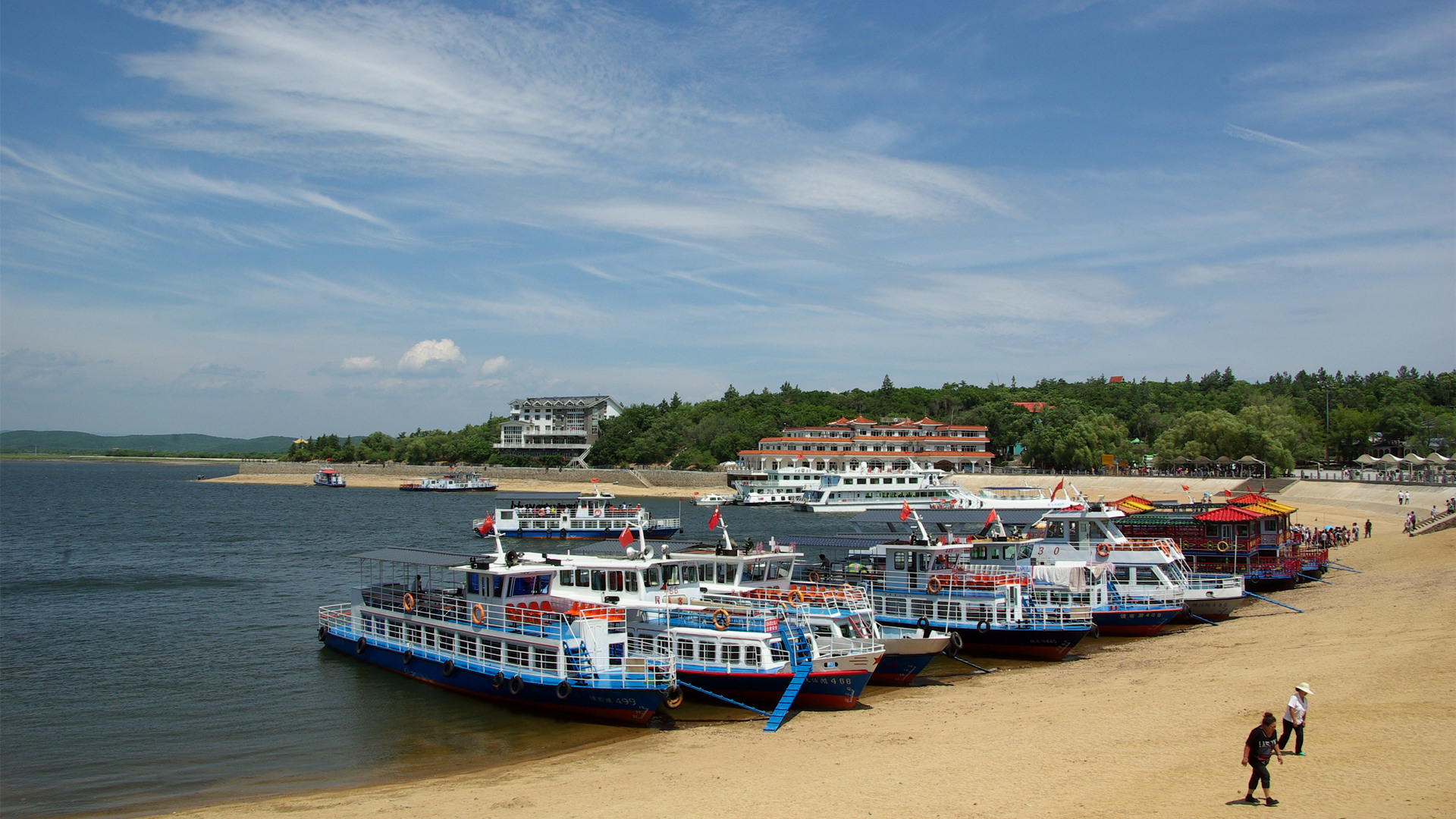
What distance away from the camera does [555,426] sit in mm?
179000

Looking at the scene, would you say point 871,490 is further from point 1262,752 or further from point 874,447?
point 1262,752

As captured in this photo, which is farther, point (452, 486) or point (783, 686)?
point (452, 486)

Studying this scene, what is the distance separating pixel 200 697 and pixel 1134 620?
104ft

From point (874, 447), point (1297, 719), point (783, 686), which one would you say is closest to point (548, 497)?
point (783, 686)

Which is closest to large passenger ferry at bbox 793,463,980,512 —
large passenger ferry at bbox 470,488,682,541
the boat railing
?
large passenger ferry at bbox 470,488,682,541

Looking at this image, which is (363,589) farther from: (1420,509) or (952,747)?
(1420,509)

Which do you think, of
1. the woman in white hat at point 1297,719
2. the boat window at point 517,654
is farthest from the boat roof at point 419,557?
the woman in white hat at point 1297,719

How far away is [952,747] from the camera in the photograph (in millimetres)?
19391

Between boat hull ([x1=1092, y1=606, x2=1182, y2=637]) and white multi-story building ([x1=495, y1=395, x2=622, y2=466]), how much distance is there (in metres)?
148

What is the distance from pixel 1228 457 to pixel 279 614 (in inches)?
3939

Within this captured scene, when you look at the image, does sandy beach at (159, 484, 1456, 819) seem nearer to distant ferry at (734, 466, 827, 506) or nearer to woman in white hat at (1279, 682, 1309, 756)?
woman in white hat at (1279, 682, 1309, 756)

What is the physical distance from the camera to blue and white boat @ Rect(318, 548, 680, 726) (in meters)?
23.2

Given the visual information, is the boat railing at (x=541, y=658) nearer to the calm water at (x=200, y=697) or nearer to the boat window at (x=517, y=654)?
the boat window at (x=517, y=654)

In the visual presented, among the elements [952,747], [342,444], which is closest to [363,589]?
[952,747]
